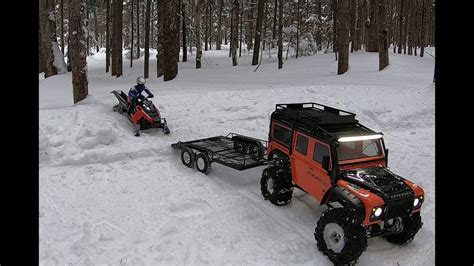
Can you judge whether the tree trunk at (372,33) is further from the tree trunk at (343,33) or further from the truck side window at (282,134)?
the truck side window at (282,134)

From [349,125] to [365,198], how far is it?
89.3 inches

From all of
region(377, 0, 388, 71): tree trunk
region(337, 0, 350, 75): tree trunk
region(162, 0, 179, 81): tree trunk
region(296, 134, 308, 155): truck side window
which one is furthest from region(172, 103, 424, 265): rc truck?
region(377, 0, 388, 71): tree trunk

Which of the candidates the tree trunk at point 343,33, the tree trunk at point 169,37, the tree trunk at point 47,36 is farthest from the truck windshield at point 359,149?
the tree trunk at point 47,36

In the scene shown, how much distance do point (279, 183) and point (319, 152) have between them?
1306 mm

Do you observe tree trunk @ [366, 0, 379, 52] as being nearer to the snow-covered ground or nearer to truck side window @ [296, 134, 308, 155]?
the snow-covered ground

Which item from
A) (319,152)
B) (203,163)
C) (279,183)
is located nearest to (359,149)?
(319,152)

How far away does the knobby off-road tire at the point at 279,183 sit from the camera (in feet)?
28.4

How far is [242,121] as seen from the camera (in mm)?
14188

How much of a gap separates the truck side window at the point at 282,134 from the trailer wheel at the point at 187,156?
252cm

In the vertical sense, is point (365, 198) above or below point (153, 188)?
above

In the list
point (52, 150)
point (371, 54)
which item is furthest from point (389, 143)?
point (371, 54)

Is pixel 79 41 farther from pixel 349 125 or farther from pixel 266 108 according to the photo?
pixel 349 125

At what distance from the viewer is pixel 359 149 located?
7883mm

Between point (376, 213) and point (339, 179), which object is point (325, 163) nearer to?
point (339, 179)
